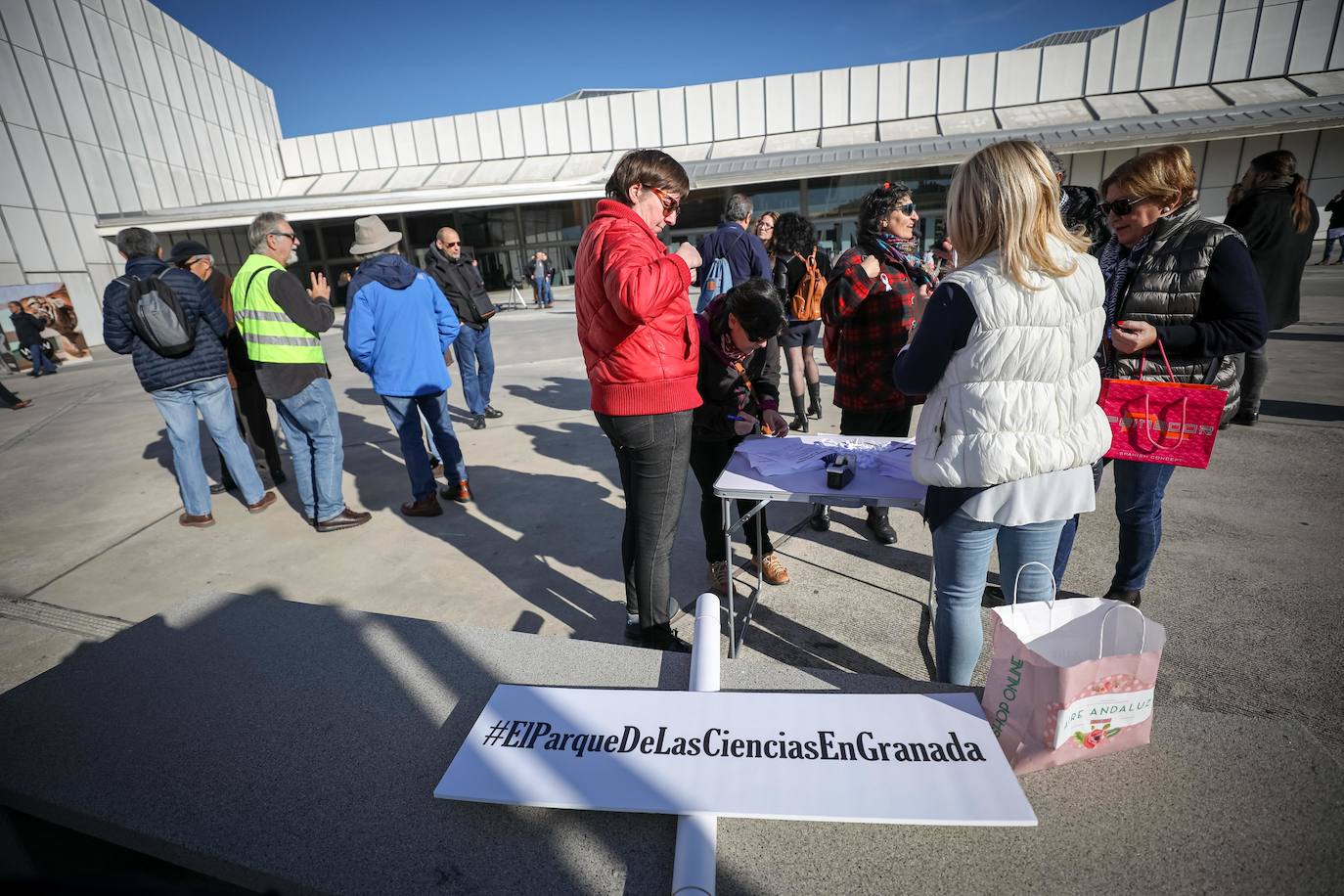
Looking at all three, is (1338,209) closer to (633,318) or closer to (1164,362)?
(1164,362)

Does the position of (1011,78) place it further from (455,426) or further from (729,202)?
(455,426)

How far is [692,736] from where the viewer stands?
1.15 meters

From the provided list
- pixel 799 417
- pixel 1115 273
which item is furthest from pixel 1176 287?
pixel 799 417

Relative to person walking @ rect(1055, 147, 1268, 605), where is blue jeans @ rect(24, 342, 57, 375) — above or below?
below

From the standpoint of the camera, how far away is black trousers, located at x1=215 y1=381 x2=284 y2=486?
4605 millimetres

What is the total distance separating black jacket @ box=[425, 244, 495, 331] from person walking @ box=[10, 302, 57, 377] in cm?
1149

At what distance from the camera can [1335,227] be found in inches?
542

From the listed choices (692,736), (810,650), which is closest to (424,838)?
(692,736)

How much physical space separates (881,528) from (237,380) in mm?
4734

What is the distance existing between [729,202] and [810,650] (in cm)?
354

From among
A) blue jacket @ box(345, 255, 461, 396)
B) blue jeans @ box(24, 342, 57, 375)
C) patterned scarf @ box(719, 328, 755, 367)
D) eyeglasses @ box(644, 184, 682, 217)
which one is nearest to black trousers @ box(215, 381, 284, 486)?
blue jacket @ box(345, 255, 461, 396)

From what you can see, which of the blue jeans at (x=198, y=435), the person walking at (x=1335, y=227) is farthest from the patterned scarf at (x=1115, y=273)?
the person walking at (x=1335, y=227)

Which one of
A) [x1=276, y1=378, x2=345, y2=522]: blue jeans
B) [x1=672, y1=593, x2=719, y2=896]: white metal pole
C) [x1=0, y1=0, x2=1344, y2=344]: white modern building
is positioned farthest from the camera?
[x1=0, y1=0, x2=1344, y2=344]: white modern building

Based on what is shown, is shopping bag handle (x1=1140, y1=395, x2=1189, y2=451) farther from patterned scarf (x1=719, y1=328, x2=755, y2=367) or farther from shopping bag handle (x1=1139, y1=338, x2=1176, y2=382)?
patterned scarf (x1=719, y1=328, x2=755, y2=367)
